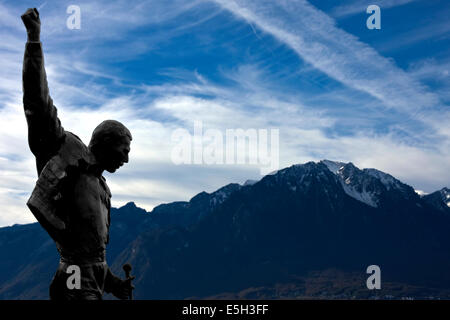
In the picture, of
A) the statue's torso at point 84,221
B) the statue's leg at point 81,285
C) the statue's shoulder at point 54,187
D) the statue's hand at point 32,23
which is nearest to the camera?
the statue's hand at point 32,23

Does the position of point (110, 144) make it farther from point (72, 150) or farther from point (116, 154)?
point (72, 150)

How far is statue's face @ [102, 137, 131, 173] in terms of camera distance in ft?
24.1

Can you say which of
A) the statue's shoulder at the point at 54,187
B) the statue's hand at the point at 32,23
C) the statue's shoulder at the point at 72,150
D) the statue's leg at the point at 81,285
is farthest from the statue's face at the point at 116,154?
the statue's hand at the point at 32,23

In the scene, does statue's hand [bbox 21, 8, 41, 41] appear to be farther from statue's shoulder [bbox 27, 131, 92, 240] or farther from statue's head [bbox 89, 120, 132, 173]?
statue's head [bbox 89, 120, 132, 173]

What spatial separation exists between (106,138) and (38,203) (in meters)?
1.32

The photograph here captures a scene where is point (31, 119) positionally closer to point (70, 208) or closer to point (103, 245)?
point (70, 208)

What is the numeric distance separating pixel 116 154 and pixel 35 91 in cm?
147

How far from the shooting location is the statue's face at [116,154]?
24.1 ft

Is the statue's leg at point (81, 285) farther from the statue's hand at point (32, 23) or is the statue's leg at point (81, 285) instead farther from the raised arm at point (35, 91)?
the statue's hand at point (32, 23)

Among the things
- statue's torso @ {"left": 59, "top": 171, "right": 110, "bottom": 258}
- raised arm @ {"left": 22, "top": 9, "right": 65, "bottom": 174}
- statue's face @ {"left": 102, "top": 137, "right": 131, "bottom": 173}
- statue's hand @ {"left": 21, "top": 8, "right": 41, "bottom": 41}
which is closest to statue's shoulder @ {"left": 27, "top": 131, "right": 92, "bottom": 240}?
statue's torso @ {"left": 59, "top": 171, "right": 110, "bottom": 258}

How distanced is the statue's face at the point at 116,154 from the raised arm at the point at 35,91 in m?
0.85
